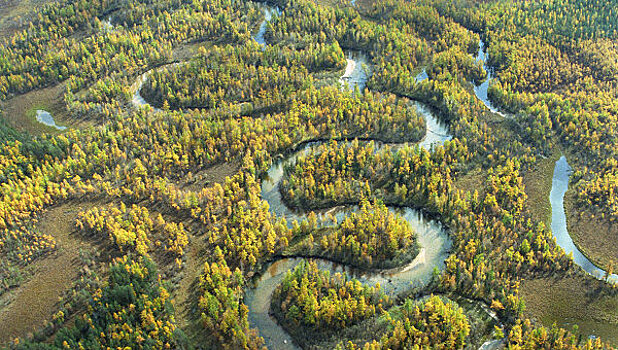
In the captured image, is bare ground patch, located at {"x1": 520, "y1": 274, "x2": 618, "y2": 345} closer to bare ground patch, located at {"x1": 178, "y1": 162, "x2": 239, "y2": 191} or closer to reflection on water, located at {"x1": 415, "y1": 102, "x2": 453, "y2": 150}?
reflection on water, located at {"x1": 415, "y1": 102, "x2": 453, "y2": 150}

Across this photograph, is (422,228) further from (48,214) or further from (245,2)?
(245,2)

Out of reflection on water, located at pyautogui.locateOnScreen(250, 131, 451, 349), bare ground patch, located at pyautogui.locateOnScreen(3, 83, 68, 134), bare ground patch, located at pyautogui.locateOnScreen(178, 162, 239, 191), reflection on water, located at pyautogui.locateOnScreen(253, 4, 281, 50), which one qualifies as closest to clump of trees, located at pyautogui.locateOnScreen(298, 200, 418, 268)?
reflection on water, located at pyautogui.locateOnScreen(250, 131, 451, 349)

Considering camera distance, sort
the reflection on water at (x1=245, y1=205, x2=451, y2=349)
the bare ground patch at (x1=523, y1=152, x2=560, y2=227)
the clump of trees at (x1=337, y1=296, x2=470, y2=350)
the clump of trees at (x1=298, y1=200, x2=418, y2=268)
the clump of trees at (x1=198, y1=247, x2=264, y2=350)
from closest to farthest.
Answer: the clump of trees at (x1=337, y1=296, x2=470, y2=350) < the clump of trees at (x1=198, y1=247, x2=264, y2=350) < the reflection on water at (x1=245, y1=205, x2=451, y2=349) < the clump of trees at (x1=298, y1=200, x2=418, y2=268) < the bare ground patch at (x1=523, y1=152, x2=560, y2=227)

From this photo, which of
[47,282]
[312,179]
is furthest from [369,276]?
[47,282]

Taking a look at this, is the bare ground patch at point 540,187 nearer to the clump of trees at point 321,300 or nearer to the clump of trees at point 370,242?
the clump of trees at point 370,242

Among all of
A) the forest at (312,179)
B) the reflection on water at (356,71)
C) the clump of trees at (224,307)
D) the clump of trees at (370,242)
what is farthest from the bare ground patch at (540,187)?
the clump of trees at (224,307)

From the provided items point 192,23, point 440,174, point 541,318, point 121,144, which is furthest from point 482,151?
point 192,23

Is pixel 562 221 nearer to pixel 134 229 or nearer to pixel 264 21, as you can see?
pixel 134 229

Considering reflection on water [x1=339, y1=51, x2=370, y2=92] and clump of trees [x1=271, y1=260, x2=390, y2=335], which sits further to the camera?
reflection on water [x1=339, y1=51, x2=370, y2=92]
